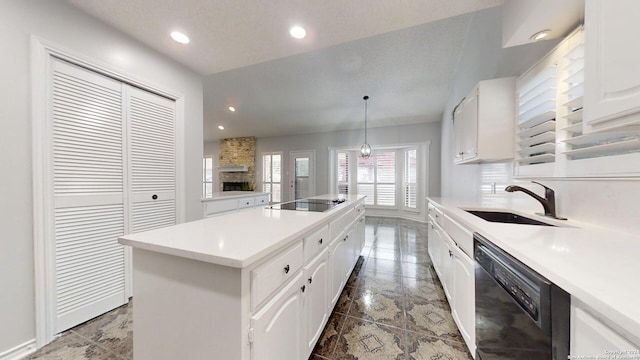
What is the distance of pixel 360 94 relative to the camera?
3955mm

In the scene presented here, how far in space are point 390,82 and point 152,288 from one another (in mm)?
3752

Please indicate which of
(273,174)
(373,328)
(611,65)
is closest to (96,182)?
(373,328)

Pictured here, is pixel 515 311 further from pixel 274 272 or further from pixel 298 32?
pixel 298 32

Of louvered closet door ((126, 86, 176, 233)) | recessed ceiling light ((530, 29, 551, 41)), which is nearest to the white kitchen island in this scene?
louvered closet door ((126, 86, 176, 233))

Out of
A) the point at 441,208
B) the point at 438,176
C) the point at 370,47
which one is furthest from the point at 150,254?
the point at 438,176

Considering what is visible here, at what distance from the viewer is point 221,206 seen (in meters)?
3.18

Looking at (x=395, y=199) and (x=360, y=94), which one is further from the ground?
(x=360, y=94)

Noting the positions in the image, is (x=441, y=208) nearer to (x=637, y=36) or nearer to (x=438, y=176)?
(x=637, y=36)

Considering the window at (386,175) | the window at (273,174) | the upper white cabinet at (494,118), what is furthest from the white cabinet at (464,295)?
the window at (273,174)

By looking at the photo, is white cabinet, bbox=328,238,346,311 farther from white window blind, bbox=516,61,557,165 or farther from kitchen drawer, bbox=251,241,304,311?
white window blind, bbox=516,61,557,165

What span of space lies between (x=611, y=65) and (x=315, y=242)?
1454 mm

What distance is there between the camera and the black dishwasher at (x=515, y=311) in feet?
2.13

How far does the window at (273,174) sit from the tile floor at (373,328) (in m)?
5.28

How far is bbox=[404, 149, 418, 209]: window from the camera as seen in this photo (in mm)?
5895
